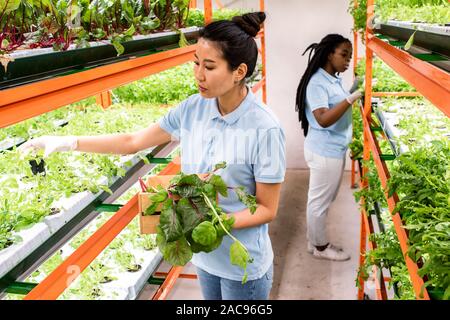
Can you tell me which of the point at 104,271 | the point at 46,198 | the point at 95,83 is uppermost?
the point at 95,83

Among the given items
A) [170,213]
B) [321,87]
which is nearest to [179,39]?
[170,213]

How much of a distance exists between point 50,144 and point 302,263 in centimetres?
313

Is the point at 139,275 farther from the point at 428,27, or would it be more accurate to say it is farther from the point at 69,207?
the point at 428,27

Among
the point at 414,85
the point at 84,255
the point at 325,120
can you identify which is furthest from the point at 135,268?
the point at 325,120

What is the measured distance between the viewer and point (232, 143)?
2.19 m

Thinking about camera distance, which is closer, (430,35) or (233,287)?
(430,35)

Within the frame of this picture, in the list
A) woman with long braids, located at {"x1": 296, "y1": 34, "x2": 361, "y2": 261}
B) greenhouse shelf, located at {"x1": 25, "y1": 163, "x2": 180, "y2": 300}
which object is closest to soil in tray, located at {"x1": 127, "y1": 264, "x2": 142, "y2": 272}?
greenhouse shelf, located at {"x1": 25, "y1": 163, "x2": 180, "y2": 300}

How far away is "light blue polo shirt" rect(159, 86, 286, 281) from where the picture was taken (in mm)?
2160

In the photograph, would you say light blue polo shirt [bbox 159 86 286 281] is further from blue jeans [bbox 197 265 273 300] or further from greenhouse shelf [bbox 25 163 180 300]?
greenhouse shelf [bbox 25 163 180 300]

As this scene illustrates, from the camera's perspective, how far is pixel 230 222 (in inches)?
70.7

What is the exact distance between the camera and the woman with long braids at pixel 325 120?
435cm
